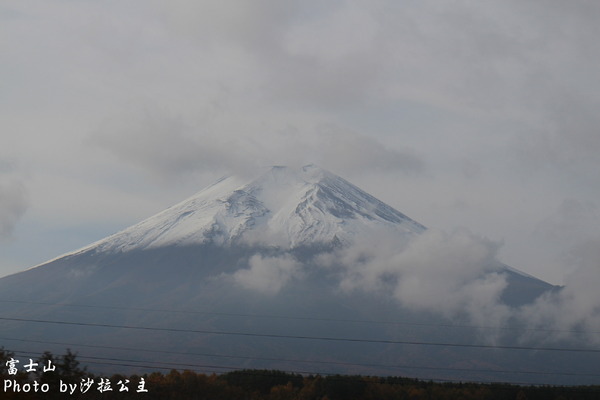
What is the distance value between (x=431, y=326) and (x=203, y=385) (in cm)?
15488

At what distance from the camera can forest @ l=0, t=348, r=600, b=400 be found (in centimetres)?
3672

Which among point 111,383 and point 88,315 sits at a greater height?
point 88,315

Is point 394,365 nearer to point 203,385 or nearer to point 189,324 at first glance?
Result: point 189,324

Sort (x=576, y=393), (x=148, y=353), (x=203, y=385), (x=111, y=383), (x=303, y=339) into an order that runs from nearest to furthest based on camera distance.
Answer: (x=111, y=383) → (x=203, y=385) → (x=576, y=393) → (x=148, y=353) → (x=303, y=339)

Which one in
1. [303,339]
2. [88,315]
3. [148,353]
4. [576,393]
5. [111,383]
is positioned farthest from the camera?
[88,315]

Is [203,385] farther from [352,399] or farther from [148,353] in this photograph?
[148,353]

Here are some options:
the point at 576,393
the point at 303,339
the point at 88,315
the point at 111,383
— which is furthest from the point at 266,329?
the point at 111,383

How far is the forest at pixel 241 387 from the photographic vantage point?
36.7 meters

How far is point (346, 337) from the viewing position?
183m

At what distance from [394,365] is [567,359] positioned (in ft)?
169

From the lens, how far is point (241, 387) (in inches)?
2121

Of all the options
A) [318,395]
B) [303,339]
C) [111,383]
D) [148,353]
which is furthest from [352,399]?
[303,339]

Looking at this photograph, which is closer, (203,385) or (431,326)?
→ (203,385)

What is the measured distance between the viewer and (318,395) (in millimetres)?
52094
